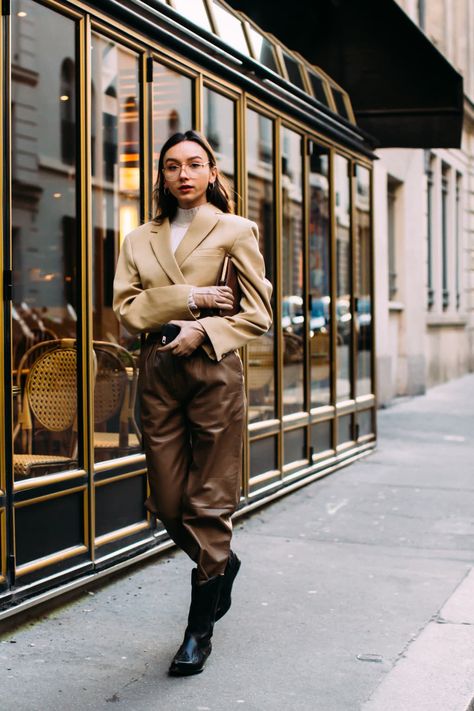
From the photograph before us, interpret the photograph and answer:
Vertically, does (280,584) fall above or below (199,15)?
below

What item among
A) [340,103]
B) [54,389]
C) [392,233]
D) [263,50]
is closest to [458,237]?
[392,233]

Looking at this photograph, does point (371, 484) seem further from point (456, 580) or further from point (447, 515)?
point (456, 580)

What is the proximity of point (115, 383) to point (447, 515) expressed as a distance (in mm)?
2710

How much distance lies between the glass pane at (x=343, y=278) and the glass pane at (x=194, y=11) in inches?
121

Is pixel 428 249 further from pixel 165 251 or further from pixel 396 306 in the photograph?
pixel 165 251

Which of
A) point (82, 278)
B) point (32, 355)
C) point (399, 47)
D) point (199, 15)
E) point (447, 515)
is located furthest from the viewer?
point (399, 47)

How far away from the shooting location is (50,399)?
5633 millimetres

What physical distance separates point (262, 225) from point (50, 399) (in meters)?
2.92

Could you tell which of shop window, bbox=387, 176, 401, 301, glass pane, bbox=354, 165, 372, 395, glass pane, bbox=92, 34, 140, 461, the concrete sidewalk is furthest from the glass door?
shop window, bbox=387, 176, 401, 301

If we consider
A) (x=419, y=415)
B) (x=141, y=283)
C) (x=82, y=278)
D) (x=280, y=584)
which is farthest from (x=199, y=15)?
(x=419, y=415)

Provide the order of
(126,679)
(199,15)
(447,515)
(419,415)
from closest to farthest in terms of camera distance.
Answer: (126,679) < (199,15) < (447,515) < (419,415)

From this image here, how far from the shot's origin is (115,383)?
237 inches

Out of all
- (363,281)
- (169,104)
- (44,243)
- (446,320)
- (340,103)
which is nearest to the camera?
(169,104)

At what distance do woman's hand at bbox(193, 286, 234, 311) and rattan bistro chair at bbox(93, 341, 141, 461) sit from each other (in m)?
1.58
